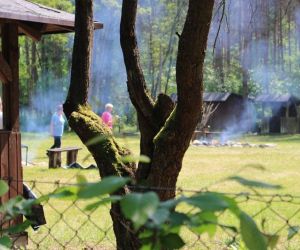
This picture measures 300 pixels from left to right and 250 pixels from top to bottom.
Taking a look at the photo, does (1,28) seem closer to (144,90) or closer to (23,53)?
(144,90)

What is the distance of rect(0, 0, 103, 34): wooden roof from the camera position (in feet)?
19.1

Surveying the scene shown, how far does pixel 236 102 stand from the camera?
38781mm

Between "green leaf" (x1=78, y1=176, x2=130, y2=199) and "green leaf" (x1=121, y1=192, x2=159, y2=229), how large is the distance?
3 cm

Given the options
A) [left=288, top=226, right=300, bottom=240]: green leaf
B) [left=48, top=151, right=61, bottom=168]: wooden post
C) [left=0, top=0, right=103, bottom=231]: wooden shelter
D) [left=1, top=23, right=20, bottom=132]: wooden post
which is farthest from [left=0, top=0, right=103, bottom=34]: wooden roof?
[left=48, top=151, right=61, bottom=168]: wooden post

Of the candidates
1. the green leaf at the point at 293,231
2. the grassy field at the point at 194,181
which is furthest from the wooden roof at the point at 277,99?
the green leaf at the point at 293,231

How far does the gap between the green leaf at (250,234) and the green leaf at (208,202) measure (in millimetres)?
70

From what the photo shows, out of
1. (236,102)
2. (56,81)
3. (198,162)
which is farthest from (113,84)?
(198,162)

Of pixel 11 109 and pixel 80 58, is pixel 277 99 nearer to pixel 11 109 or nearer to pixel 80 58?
pixel 11 109

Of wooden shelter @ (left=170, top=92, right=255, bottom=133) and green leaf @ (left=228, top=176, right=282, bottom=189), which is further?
wooden shelter @ (left=170, top=92, right=255, bottom=133)

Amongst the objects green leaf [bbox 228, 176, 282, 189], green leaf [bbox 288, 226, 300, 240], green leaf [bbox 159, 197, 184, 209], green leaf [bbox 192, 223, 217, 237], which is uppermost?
green leaf [bbox 228, 176, 282, 189]

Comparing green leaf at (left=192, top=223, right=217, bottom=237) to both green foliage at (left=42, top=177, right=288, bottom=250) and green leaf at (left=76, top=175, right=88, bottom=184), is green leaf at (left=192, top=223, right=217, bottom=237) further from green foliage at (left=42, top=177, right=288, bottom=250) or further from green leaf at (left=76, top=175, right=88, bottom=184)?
green leaf at (left=76, top=175, right=88, bottom=184)

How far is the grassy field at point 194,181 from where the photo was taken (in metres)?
5.75

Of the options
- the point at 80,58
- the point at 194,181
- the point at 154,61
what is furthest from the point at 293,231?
the point at 154,61

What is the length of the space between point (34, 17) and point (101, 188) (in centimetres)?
504
